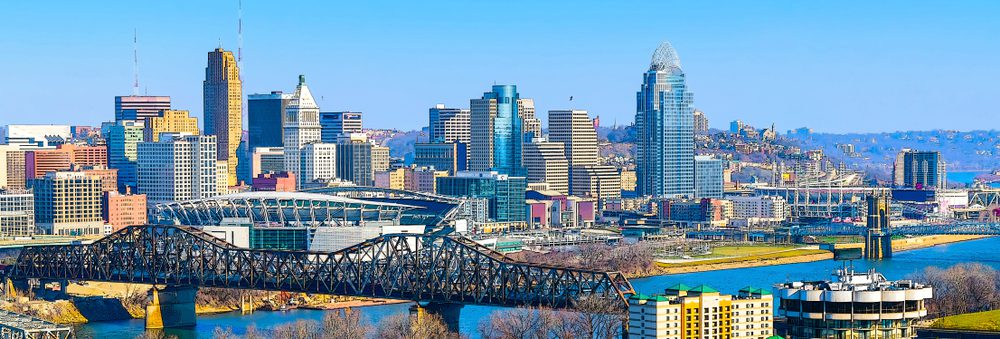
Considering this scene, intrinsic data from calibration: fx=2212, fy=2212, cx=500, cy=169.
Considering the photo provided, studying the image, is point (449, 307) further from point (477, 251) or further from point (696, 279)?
point (696, 279)

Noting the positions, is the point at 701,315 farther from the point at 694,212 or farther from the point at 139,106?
the point at 139,106

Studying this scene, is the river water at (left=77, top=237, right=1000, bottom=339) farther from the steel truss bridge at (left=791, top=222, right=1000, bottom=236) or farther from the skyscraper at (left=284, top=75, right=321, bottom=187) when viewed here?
the skyscraper at (left=284, top=75, right=321, bottom=187)

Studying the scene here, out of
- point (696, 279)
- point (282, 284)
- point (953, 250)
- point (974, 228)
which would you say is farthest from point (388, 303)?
point (974, 228)

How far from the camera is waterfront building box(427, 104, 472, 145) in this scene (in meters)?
150

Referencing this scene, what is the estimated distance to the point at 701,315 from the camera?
146 ft

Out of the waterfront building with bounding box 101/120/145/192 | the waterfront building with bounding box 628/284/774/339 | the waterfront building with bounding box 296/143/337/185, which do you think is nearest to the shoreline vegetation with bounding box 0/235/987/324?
the waterfront building with bounding box 628/284/774/339

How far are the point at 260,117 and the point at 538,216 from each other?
39266mm

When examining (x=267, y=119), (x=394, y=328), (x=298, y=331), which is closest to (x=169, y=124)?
(x=267, y=119)

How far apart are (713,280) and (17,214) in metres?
33.9

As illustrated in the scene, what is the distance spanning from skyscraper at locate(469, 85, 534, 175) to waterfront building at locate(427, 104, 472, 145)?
694 centimetres

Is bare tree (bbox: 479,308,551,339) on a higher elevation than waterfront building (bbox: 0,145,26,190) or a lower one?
lower

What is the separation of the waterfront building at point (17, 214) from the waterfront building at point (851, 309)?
2255 inches

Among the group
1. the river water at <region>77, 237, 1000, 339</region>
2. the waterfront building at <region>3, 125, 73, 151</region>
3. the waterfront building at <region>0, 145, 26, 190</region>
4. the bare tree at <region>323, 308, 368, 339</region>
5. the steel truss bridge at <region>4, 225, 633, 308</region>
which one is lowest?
the river water at <region>77, 237, 1000, 339</region>

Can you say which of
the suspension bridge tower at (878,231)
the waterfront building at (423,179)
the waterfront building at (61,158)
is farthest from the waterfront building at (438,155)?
the suspension bridge tower at (878,231)
